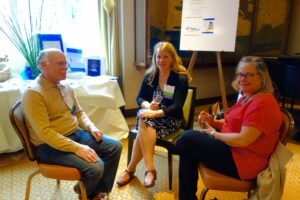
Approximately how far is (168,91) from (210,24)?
1.18 metres

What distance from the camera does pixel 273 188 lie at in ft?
4.36

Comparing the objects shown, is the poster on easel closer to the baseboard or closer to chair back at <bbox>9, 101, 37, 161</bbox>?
the baseboard

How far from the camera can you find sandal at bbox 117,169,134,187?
80.4 inches

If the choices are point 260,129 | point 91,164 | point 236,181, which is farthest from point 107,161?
point 260,129

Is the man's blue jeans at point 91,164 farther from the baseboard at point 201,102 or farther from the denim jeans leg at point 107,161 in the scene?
the baseboard at point 201,102

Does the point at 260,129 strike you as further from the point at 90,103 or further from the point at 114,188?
the point at 90,103

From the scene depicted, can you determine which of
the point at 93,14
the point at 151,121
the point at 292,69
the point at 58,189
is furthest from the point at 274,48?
the point at 58,189

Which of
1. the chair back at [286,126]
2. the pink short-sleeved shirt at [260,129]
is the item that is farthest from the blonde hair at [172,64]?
the chair back at [286,126]

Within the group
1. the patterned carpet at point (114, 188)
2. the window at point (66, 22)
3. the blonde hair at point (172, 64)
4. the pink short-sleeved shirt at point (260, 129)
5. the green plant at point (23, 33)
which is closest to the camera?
the pink short-sleeved shirt at point (260, 129)

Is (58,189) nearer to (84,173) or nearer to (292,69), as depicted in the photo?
(84,173)

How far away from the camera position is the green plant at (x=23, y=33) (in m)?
2.59

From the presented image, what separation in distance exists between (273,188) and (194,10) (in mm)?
2113

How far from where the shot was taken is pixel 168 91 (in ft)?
6.74

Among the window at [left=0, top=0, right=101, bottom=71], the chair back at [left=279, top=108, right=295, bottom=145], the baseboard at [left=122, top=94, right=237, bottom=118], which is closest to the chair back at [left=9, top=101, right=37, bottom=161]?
the chair back at [left=279, top=108, right=295, bottom=145]
